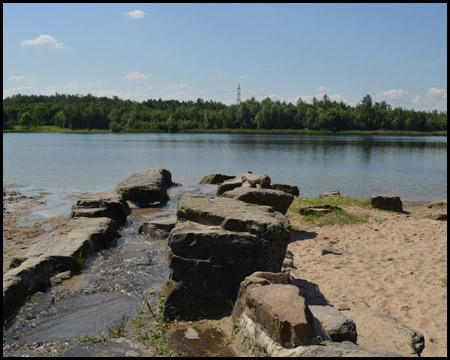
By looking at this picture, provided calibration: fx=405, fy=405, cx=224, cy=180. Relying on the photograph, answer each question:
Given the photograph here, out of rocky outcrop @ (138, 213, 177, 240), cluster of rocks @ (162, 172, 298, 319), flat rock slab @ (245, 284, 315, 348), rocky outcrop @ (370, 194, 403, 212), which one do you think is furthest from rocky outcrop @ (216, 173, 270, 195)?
flat rock slab @ (245, 284, 315, 348)

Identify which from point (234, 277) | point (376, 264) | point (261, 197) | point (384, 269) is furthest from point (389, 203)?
point (234, 277)

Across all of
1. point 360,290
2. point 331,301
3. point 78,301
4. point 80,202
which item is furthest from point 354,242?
point 80,202

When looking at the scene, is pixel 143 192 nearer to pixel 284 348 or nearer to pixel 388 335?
pixel 388 335

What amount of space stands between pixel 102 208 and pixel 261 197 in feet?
18.0

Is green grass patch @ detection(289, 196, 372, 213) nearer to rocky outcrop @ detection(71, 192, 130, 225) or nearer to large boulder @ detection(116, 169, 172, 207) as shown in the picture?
large boulder @ detection(116, 169, 172, 207)

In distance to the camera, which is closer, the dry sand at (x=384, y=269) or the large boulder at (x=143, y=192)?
the dry sand at (x=384, y=269)

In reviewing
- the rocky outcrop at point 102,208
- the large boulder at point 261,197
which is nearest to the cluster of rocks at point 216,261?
the large boulder at point 261,197

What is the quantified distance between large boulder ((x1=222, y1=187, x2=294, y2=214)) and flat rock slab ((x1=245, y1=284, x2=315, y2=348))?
7.74 m

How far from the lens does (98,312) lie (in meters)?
7.09

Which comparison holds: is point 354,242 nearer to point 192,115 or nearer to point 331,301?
point 331,301

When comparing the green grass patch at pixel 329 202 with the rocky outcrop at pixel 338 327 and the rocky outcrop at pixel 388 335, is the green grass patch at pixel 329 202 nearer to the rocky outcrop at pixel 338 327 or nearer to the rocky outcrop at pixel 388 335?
the rocky outcrop at pixel 388 335

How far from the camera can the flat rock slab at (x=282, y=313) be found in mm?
4602

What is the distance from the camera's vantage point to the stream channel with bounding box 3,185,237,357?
572 centimetres

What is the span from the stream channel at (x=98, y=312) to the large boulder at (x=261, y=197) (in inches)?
142
